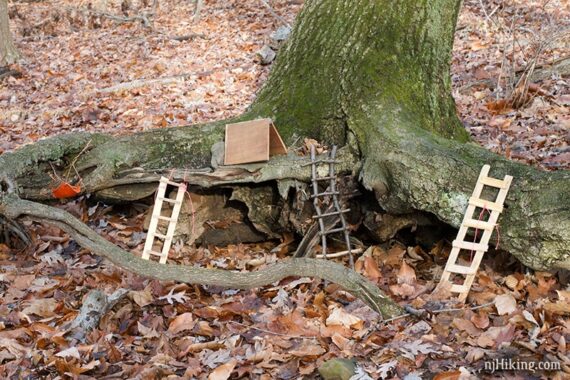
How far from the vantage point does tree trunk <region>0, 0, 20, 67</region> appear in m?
11.9

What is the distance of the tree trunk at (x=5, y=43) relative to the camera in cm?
1190

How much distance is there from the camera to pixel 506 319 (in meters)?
3.70

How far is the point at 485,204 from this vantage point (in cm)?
422

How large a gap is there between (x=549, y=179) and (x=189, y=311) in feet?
8.97

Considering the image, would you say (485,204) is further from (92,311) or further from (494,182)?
(92,311)

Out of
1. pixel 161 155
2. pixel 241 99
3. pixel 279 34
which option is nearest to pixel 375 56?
pixel 161 155

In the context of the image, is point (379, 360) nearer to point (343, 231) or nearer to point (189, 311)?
point (189, 311)

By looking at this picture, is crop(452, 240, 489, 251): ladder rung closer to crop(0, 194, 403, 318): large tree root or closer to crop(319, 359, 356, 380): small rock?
crop(0, 194, 403, 318): large tree root

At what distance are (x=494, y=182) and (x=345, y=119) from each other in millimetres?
1496

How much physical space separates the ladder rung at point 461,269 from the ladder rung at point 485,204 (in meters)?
0.46

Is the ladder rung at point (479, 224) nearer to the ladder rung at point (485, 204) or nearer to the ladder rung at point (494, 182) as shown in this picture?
the ladder rung at point (485, 204)

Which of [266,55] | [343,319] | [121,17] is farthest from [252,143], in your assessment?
[121,17]

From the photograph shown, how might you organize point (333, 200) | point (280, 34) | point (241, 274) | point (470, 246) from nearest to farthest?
1. point (241, 274)
2. point (470, 246)
3. point (333, 200)
4. point (280, 34)

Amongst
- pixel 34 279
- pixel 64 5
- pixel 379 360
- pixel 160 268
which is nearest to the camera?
pixel 379 360
